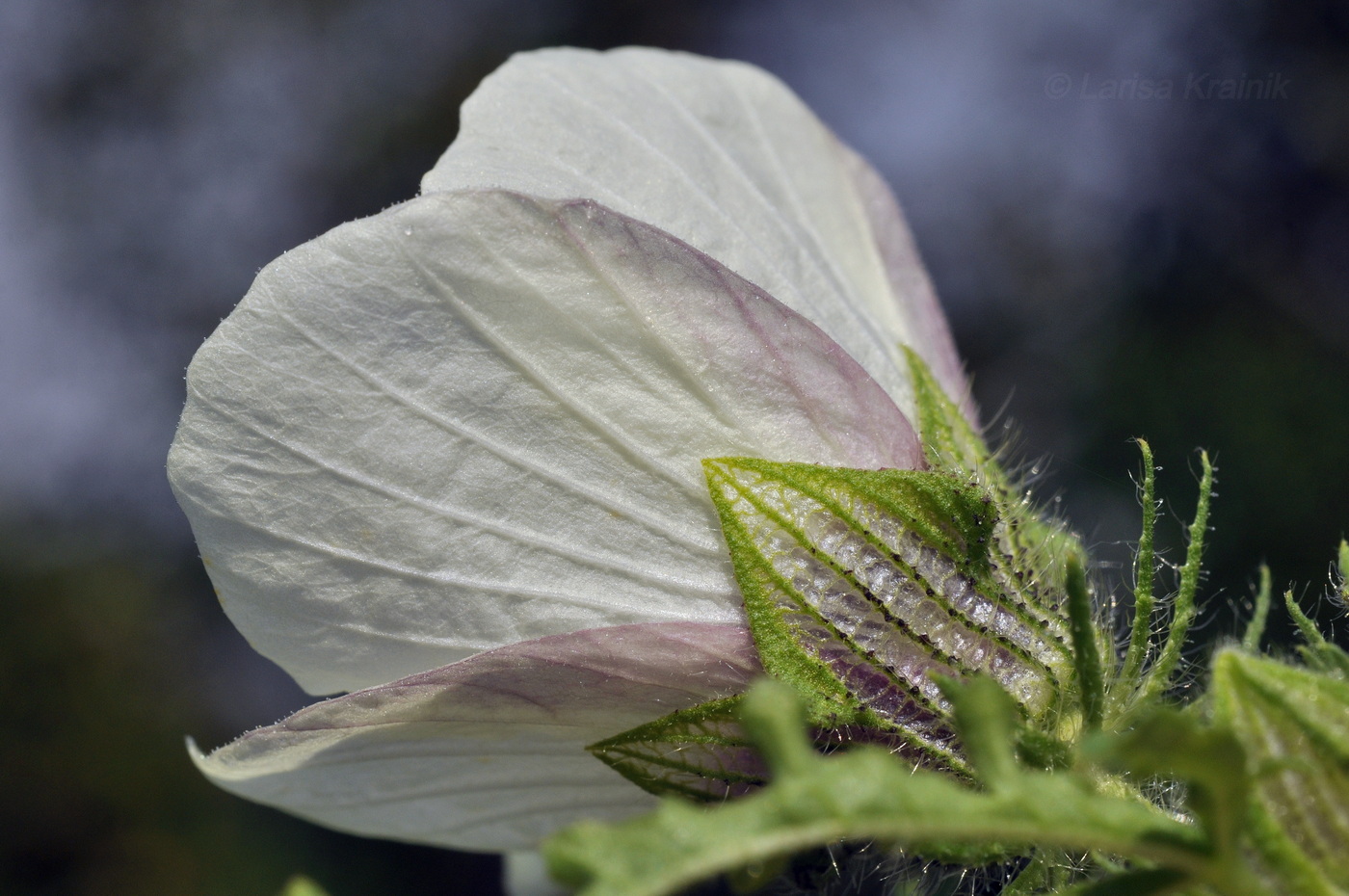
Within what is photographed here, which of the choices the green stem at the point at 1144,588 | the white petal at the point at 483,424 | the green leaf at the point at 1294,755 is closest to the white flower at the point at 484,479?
the white petal at the point at 483,424

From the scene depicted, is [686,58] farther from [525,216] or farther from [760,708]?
[760,708]

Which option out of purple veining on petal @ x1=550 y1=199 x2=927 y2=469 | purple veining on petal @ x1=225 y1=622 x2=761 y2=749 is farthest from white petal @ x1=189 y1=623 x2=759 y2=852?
purple veining on petal @ x1=550 y1=199 x2=927 y2=469

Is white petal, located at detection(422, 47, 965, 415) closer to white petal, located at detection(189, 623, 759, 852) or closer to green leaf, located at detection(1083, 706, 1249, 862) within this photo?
white petal, located at detection(189, 623, 759, 852)

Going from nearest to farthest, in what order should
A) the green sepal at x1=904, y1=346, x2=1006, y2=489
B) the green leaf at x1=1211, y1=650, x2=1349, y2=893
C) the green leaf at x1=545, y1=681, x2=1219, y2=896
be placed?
the green leaf at x1=545, y1=681, x2=1219, y2=896 → the green leaf at x1=1211, y1=650, x2=1349, y2=893 → the green sepal at x1=904, y1=346, x2=1006, y2=489

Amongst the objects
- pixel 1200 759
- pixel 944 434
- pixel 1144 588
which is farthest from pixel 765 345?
pixel 1200 759

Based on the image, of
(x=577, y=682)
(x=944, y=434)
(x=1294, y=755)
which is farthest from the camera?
(x=944, y=434)

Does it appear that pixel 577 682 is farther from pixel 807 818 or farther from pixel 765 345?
pixel 807 818
